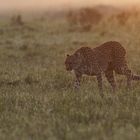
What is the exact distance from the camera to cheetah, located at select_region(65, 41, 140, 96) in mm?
11195

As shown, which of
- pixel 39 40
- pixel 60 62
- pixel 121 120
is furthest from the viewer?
pixel 39 40

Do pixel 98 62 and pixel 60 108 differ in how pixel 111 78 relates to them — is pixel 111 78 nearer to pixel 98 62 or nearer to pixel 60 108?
pixel 98 62

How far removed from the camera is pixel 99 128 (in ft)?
25.0

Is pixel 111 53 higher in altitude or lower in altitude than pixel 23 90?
higher

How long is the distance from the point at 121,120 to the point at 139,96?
6.15 ft

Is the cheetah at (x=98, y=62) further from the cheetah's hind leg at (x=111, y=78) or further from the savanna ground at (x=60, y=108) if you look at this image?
the savanna ground at (x=60, y=108)

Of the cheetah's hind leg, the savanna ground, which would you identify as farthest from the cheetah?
the savanna ground

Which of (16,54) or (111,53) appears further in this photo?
(16,54)

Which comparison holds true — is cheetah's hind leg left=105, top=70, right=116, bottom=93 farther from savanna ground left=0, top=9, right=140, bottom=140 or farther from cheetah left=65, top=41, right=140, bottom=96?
savanna ground left=0, top=9, right=140, bottom=140

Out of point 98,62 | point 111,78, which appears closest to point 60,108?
point 98,62

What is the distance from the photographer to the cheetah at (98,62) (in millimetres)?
11195

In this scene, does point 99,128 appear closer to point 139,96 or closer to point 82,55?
point 139,96

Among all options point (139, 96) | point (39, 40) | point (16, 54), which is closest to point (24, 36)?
point (39, 40)

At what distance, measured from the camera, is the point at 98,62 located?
11234mm
